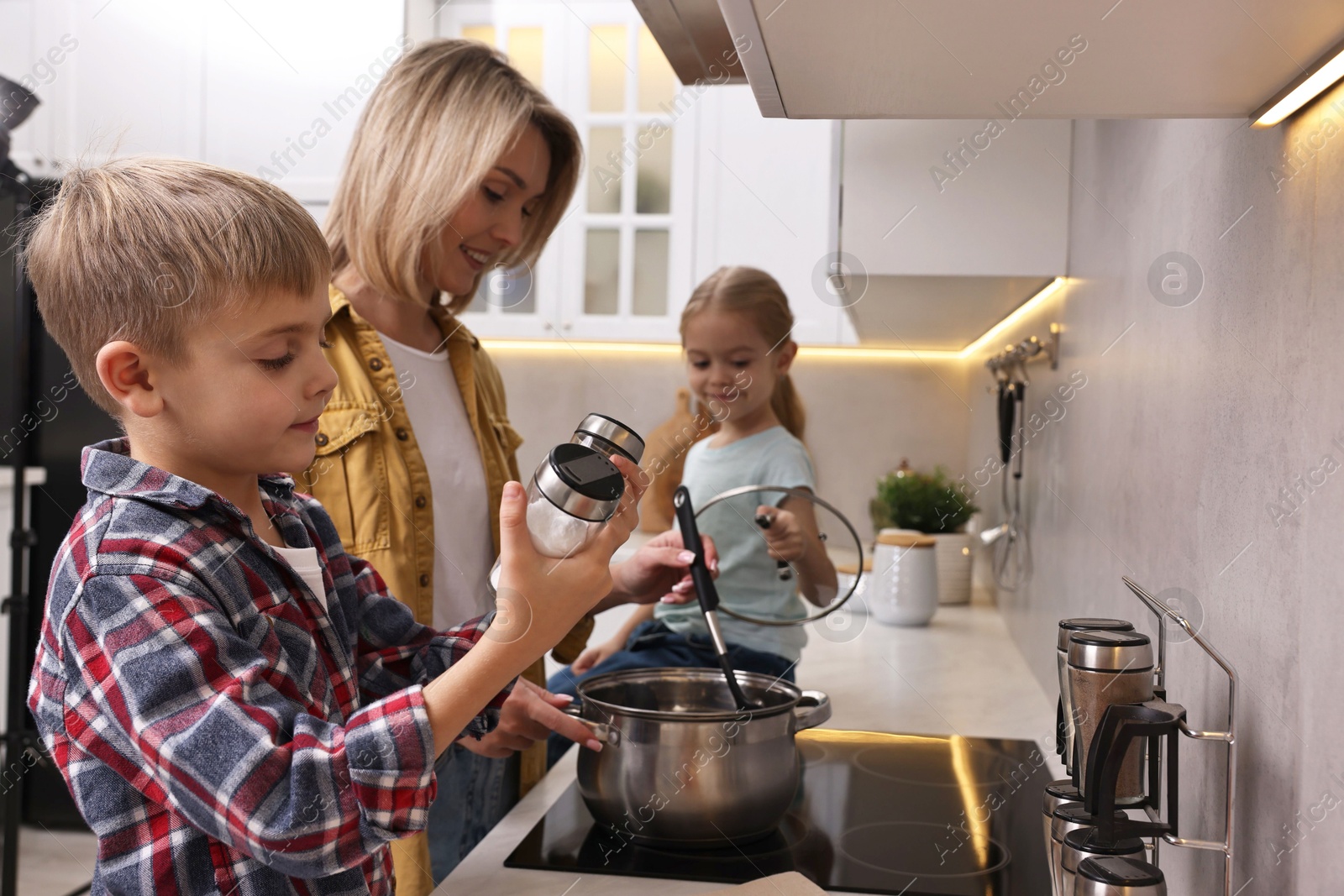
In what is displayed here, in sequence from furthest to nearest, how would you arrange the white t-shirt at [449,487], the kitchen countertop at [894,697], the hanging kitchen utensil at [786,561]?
the hanging kitchen utensil at [786,561] < the white t-shirt at [449,487] < the kitchen countertop at [894,697]

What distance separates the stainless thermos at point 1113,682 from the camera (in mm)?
653

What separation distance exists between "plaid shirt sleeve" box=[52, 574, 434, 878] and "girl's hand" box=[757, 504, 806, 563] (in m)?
0.75

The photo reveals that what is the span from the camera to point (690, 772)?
2.70 ft

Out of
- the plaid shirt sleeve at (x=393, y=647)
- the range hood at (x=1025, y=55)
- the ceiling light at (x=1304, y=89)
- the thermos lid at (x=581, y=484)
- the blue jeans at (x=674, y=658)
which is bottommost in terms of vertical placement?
the blue jeans at (x=674, y=658)

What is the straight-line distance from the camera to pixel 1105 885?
585 mm

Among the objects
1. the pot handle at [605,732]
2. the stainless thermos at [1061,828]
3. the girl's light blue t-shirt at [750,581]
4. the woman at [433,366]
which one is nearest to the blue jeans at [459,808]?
the woman at [433,366]

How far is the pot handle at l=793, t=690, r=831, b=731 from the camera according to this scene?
90 cm

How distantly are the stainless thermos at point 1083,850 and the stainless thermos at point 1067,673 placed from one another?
77 mm

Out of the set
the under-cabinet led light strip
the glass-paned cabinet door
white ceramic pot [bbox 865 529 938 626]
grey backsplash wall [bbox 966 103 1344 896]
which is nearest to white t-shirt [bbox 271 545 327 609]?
grey backsplash wall [bbox 966 103 1344 896]

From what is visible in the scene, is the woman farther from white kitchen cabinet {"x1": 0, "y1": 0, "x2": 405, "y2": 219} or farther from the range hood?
white kitchen cabinet {"x1": 0, "y1": 0, "x2": 405, "y2": 219}

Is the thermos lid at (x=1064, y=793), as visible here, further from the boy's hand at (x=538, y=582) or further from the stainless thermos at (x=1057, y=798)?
the boy's hand at (x=538, y=582)

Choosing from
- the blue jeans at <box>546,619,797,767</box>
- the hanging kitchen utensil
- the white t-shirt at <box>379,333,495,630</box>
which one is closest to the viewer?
the white t-shirt at <box>379,333,495,630</box>

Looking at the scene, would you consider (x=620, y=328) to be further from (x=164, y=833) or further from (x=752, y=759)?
(x=164, y=833)

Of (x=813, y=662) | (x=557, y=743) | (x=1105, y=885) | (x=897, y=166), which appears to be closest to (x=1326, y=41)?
(x=1105, y=885)
